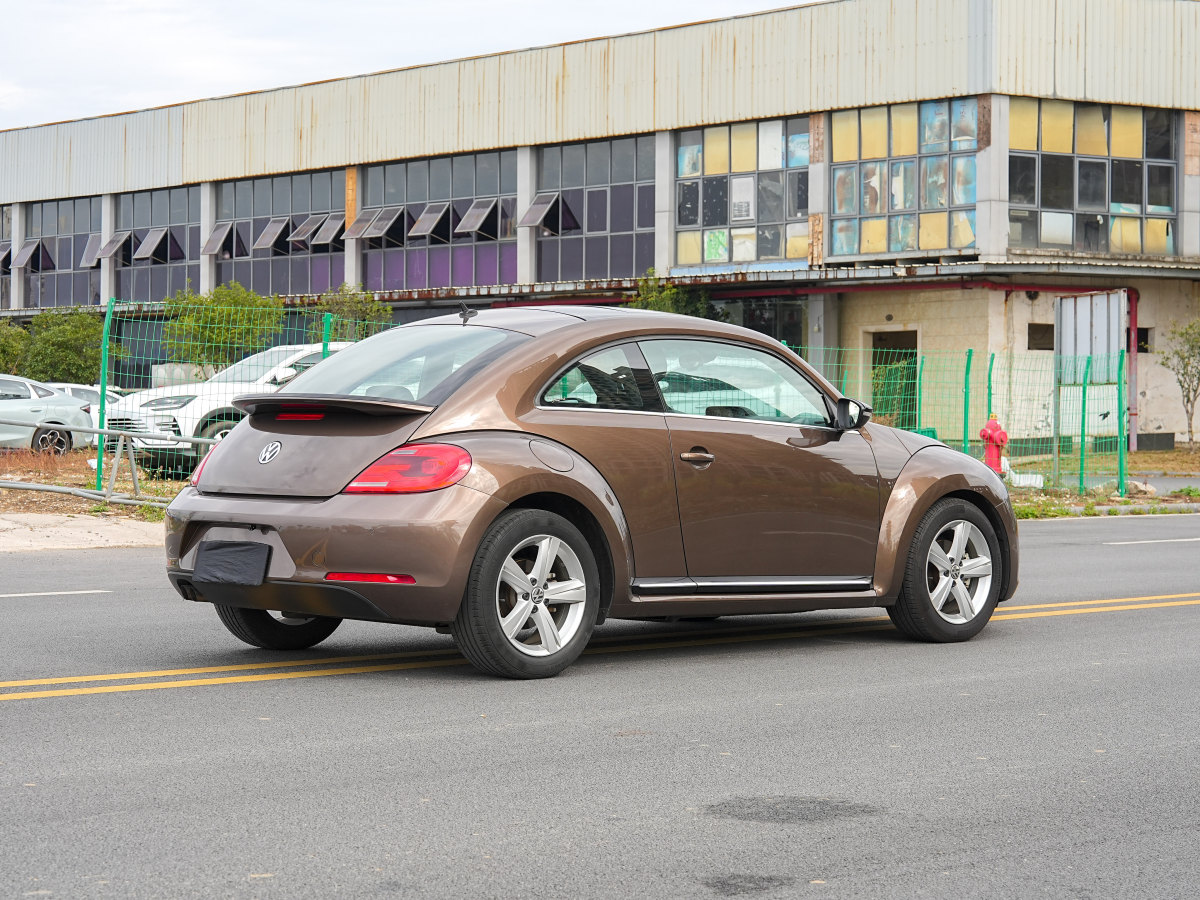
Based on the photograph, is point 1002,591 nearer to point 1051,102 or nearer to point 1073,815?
point 1073,815

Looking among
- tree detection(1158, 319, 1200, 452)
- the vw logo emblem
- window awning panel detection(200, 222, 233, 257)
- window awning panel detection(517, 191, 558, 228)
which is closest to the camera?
the vw logo emblem

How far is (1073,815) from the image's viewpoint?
498cm

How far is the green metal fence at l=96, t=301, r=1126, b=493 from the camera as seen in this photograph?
59.4 ft

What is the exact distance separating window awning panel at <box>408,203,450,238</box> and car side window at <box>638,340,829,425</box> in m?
38.6

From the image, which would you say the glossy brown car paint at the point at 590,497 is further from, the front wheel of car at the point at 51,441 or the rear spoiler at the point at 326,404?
the front wheel of car at the point at 51,441

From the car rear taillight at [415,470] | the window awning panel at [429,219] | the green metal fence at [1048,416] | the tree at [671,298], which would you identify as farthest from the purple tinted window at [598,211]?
the car rear taillight at [415,470]

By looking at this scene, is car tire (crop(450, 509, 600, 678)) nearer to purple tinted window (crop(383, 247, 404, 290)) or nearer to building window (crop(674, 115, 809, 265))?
building window (crop(674, 115, 809, 265))

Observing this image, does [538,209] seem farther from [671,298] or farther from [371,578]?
[371,578]

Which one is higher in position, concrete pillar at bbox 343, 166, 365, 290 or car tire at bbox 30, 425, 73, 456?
concrete pillar at bbox 343, 166, 365, 290

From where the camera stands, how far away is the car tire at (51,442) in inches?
864

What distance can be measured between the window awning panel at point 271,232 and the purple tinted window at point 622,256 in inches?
485

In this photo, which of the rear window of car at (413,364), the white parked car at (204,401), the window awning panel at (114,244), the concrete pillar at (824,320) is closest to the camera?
the rear window of car at (413,364)

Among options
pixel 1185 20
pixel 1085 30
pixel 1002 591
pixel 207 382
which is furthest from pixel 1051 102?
pixel 1002 591

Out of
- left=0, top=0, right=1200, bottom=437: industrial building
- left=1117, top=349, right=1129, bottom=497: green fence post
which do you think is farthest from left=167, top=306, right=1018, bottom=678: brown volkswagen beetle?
left=0, top=0, right=1200, bottom=437: industrial building
